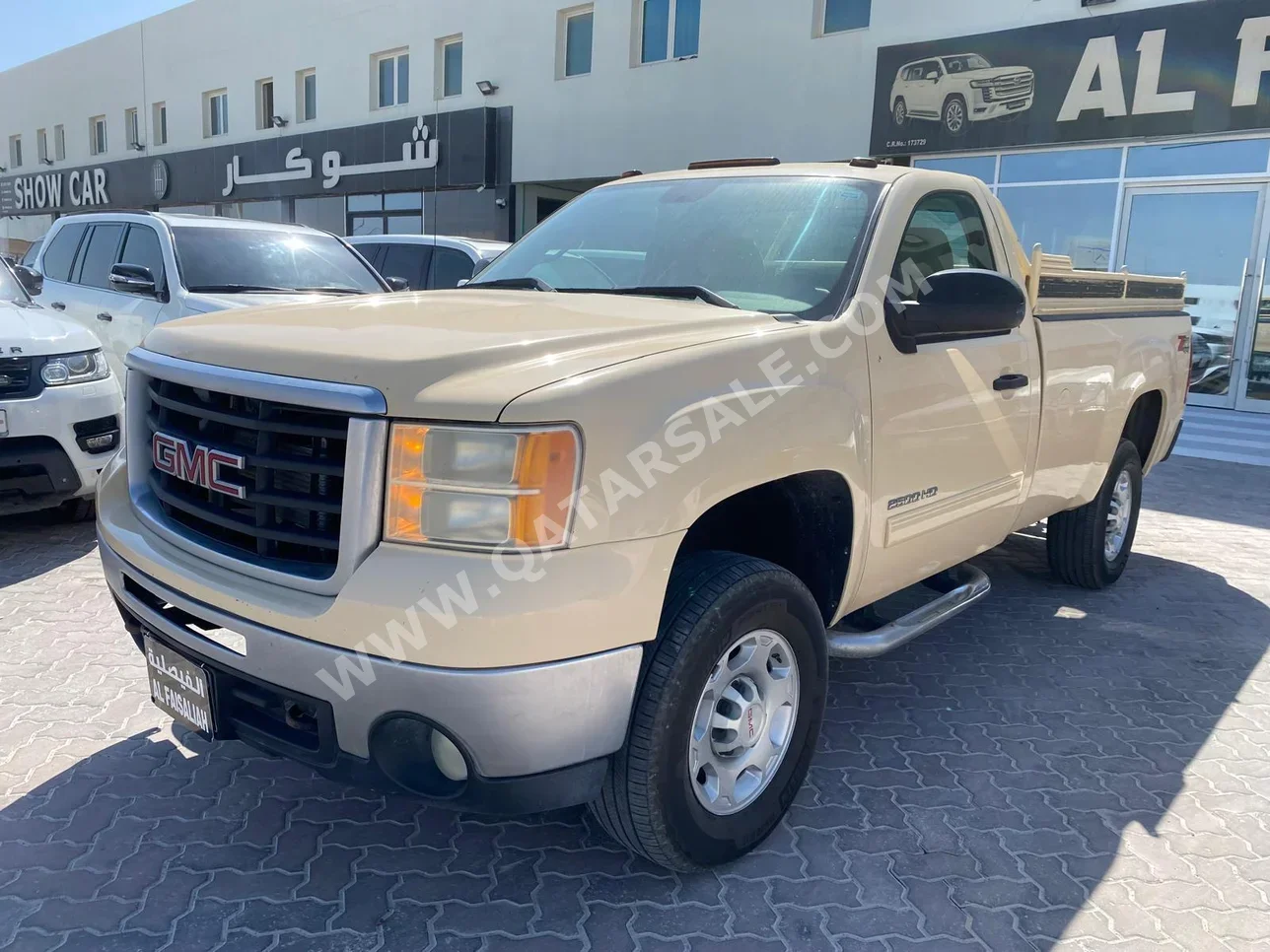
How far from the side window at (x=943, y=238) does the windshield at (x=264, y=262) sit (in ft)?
16.5

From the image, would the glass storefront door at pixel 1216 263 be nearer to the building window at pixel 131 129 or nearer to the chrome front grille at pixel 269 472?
the chrome front grille at pixel 269 472

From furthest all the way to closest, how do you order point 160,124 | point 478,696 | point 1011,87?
point 160,124 < point 1011,87 < point 478,696

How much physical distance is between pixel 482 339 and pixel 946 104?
41.7ft

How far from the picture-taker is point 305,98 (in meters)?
23.3

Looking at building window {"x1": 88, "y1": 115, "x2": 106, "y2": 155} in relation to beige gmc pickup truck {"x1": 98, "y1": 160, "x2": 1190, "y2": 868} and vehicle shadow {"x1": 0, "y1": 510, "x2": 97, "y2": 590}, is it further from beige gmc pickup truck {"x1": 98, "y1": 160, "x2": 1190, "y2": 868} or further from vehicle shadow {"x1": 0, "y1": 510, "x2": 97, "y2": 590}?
beige gmc pickup truck {"x1": 98, "y1": 160, "x2": 1190, "y2": 868}

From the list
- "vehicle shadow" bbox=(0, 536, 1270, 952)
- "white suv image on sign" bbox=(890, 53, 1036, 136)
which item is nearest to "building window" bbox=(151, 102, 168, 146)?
"white suv image on sign" bbox=(890, 53, 1036, 136)

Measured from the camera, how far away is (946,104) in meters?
13.1

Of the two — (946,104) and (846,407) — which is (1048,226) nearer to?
(946,104)

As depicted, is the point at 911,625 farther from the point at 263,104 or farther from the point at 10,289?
the point at 263,104

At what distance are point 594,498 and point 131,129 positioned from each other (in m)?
33.5

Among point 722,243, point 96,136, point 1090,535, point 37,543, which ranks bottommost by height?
point 37,543

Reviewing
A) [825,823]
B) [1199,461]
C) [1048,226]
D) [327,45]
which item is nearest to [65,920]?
[825,823]

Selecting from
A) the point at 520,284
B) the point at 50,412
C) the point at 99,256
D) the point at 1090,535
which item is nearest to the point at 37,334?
the point at 50,412

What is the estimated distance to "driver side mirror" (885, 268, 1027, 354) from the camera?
2854 mm
